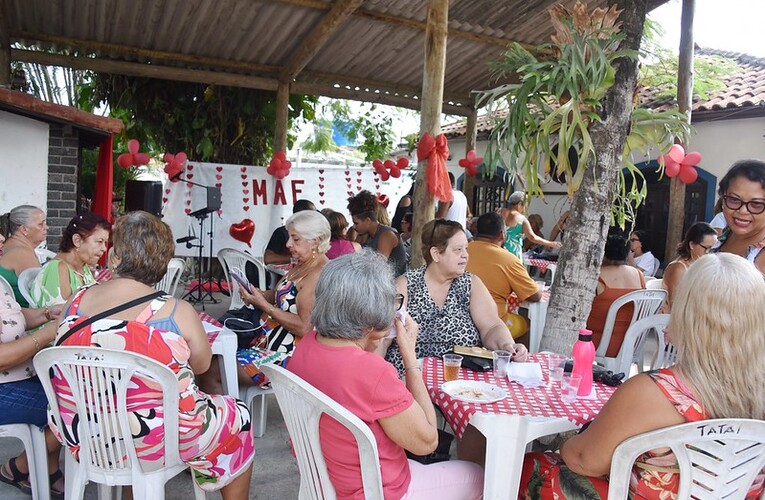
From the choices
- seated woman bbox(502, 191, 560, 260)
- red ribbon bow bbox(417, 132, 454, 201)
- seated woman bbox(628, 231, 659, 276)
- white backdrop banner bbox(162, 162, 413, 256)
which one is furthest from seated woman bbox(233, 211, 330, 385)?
white backdrop banner bbox(162, 162, 413, 256)

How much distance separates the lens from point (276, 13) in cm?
680

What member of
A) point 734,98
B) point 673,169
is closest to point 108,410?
point 673,169

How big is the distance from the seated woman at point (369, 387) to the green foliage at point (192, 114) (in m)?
8.22

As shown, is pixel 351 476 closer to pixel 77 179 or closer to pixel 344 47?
pixel 77 179

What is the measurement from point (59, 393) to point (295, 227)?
56.8 inches

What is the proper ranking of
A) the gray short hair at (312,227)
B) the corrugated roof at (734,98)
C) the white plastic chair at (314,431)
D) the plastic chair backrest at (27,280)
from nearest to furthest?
1. the white plastic chair at (314,431)
2. the plastic chair backrest at (27,280)
3. the gray short hair at (312,227)
4. the corrugated roof at (734,98)

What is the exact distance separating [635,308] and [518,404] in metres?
2.20

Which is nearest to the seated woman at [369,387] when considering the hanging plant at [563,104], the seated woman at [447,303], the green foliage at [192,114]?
the seated woman at [447,303]

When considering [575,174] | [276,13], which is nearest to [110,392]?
[575,174]

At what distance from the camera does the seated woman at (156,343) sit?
1.98 m

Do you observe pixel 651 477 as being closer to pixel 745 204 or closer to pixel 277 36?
pixel 745 204

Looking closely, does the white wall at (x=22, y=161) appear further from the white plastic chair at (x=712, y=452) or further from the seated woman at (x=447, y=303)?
the white plastic chair at (x=712, y=452)

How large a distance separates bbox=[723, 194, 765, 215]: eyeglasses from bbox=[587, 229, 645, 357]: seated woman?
1350 millimetres

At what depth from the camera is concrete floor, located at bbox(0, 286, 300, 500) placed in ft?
8.98
